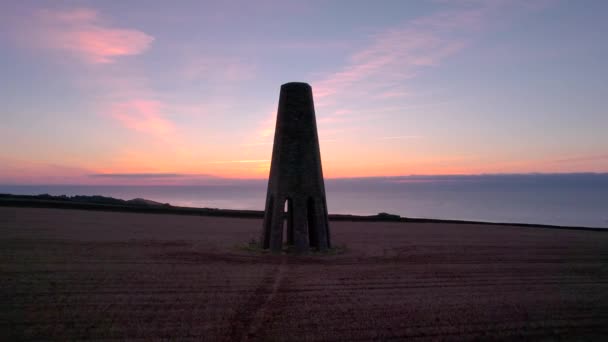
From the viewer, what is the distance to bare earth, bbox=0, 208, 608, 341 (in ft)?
24.4

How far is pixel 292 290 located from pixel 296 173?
223 inches

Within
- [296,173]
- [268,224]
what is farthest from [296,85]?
[268,224]

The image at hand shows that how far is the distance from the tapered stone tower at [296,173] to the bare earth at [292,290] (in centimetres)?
106

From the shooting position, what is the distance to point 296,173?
48.9 feet

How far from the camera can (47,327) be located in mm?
7172

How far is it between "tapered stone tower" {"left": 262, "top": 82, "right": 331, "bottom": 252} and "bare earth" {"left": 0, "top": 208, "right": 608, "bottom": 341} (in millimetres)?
1065

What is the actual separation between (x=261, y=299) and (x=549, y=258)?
11.4 metres

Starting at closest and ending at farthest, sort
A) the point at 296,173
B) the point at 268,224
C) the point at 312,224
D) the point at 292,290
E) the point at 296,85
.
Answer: the point at 292,290 → the point at 296,173 → the point at 296,85 → the point at 268,224 → the point at 312,224

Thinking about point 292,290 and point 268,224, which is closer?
point 292,290

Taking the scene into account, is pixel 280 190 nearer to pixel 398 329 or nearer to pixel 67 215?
pixel 398 329

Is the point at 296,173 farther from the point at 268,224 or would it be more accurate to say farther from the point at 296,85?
the point at 296,85

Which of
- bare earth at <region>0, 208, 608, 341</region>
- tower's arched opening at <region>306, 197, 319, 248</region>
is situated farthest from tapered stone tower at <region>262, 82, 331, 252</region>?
bare earth at <region>0, 208, 608, 341</region>

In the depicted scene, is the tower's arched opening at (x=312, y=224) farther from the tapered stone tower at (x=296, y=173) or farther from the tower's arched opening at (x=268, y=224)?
the tower's arched opening at (x=268, y=224)

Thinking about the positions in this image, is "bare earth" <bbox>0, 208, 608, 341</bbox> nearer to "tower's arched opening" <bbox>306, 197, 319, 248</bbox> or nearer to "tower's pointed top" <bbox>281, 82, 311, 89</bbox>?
"tower's arched opening" <bbox>306, 197, 319, 248</bbox>
